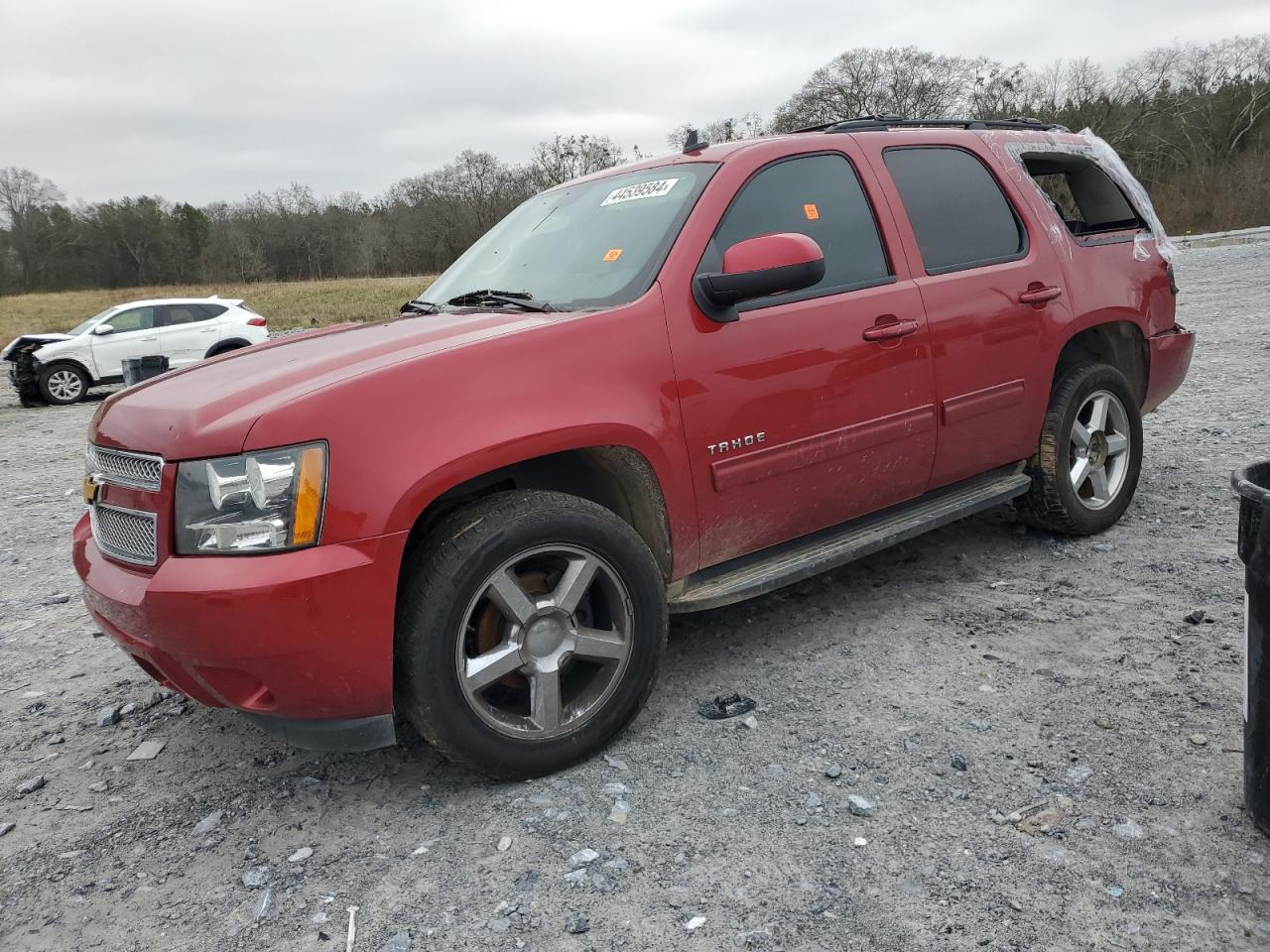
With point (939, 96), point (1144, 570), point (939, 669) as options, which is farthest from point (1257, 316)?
point (939, 96)

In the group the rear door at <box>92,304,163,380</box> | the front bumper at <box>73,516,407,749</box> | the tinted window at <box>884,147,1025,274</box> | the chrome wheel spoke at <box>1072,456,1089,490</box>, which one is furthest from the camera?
the rear door at <box>92,304,163,380</box>

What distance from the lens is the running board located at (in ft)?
10.3

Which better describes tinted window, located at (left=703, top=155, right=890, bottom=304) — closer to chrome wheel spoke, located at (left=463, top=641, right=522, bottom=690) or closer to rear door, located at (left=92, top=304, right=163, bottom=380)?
chrome wheel spoke, located at (left=463, top=641, right=522, bottom=690)

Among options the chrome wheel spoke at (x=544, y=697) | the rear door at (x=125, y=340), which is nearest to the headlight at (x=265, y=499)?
the chrome wheel spoke at (x=544, y=697)

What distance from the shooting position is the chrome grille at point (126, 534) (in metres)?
2.54

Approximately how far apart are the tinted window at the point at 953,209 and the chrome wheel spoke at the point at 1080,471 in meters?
1.08

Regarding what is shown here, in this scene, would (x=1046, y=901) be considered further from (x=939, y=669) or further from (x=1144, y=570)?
(x=1144, y=570)

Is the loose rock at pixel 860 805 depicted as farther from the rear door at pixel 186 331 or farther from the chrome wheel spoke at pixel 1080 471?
the rear door at pixel 186 331

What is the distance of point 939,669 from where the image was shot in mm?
3312

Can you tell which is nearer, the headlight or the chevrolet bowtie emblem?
the headlight

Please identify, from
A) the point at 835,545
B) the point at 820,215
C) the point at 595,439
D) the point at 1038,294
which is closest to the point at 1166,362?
the point at 1038,294

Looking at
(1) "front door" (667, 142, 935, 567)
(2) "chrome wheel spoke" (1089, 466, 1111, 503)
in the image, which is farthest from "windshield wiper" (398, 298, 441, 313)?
(2) "chrome wheel spoke" (1089, 466, 1111, 503)

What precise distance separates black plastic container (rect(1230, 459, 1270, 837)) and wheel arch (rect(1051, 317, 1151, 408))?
237cm

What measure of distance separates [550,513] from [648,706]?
0.94 metres
